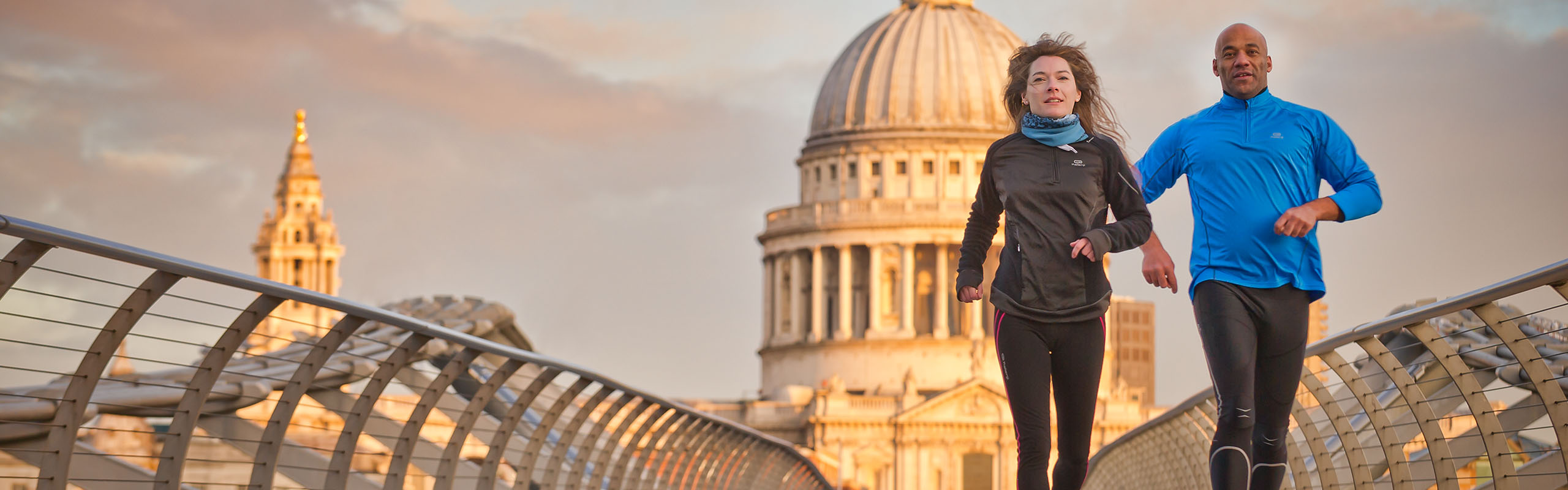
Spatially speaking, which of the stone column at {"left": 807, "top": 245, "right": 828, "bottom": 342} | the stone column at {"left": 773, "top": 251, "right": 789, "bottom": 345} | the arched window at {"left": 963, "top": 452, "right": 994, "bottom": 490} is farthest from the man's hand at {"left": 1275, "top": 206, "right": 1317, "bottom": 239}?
the stone column at {"left": 773, "top": 251, "right": 789, "bottom": 345}

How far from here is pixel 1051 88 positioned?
7.97 meters

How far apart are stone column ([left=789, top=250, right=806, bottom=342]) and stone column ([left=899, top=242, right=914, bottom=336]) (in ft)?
19.3

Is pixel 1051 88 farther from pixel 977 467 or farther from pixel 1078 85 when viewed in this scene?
pixel 977 467

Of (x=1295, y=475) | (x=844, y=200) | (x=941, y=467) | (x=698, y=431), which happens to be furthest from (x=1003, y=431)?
(x=1295, y=475)

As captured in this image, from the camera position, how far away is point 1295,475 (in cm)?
1255

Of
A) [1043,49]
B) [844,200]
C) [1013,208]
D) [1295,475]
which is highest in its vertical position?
[844,200]

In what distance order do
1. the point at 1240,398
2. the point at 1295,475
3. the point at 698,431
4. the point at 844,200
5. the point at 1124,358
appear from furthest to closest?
the point at 1124,358
the point at 844,200
the point at 698,431
the point at 1295,475
the point at 1240,398

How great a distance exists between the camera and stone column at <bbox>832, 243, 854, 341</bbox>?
11931 cm

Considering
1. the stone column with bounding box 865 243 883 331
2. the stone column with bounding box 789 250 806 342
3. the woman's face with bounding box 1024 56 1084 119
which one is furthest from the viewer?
the stone column with bounding box 789 250 806 342

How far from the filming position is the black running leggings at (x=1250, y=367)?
7.83 m

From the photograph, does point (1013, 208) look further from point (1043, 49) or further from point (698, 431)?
point (698, 431)

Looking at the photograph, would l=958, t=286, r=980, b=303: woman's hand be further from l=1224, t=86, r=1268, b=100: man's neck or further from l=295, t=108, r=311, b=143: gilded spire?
l=295, t=108, r=311, b=143: gilded spire

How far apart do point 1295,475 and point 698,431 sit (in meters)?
8.16

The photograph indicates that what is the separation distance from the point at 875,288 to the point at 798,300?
5.43 metres
